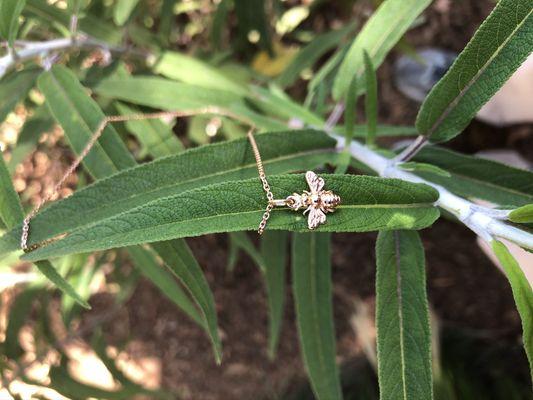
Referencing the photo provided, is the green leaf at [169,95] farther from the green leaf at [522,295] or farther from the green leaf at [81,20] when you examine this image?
the green leaf at [522,295]

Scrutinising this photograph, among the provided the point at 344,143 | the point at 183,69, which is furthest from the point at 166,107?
the point at 344,143

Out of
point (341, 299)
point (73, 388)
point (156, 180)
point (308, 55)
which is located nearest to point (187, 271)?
point (156, 180)

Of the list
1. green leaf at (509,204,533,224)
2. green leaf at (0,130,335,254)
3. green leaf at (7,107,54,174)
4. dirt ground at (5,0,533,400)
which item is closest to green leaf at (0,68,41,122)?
green leaf at (7,107,54,174)

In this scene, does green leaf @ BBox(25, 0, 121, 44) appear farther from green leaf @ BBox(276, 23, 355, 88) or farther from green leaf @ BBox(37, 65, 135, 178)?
green leaf @ BBox(276, 23, 355, 88)

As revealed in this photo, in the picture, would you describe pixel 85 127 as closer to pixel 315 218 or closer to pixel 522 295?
pixel 315 218

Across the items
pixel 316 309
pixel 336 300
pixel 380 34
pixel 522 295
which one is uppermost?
pixel 336 300

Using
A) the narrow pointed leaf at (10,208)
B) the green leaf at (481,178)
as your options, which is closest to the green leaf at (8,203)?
the narrow pointed leaf at (10,208)
